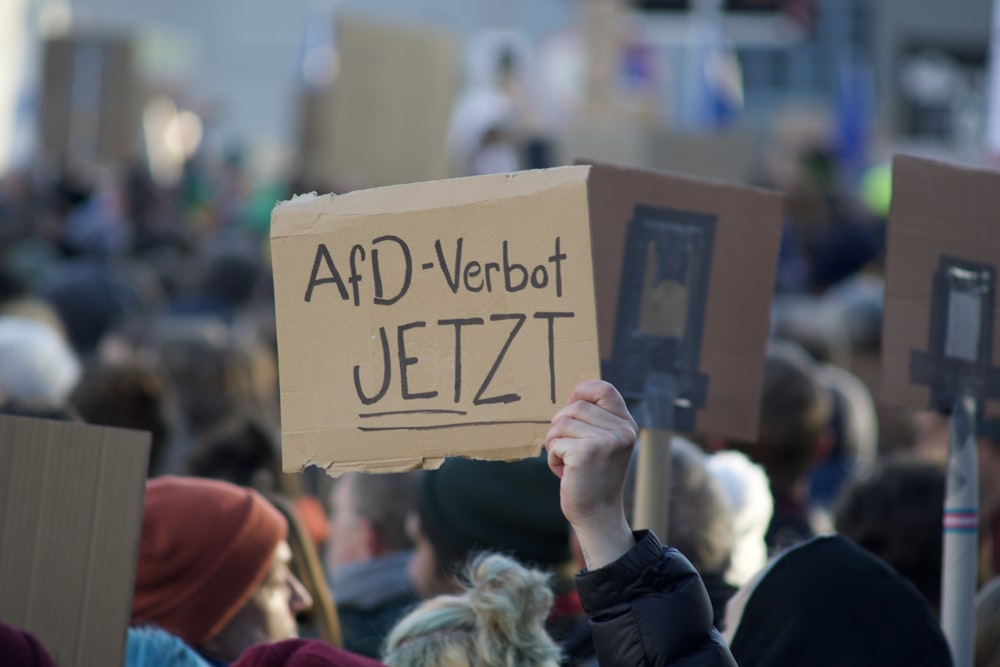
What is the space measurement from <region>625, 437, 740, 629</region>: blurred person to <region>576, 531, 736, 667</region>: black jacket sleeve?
1.07m

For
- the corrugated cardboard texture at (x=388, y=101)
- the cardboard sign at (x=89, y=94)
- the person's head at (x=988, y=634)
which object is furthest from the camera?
the cardboard sign at (x=89, y=94)

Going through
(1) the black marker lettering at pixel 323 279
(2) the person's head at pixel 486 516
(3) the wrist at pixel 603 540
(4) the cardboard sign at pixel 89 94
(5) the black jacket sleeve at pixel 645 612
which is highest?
(4) the cardboard sign at pixel 89 94

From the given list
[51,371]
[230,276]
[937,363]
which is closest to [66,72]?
[230,276]

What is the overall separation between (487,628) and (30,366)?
107 inches

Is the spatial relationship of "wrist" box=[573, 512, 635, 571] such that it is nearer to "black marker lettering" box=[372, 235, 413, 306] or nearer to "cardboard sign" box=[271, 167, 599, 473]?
"cardboard sign" box=[271, 167, 599, 473]

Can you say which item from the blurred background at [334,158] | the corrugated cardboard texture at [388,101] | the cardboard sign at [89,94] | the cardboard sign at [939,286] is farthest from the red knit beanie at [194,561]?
the cardboard sign at [89,94]

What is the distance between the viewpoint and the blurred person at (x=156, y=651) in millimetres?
2279

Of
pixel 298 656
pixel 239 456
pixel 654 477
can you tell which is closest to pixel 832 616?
pixel 654 477

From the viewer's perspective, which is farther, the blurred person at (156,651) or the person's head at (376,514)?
the person's head at (376,514)

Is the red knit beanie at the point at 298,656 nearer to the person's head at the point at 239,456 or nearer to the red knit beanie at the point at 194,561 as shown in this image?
the red knit beanie at the point at 194,561

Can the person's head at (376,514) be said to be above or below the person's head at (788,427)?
below

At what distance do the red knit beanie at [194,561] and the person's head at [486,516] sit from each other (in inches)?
21.3

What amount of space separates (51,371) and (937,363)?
293 cm

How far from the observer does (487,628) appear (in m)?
2.16
